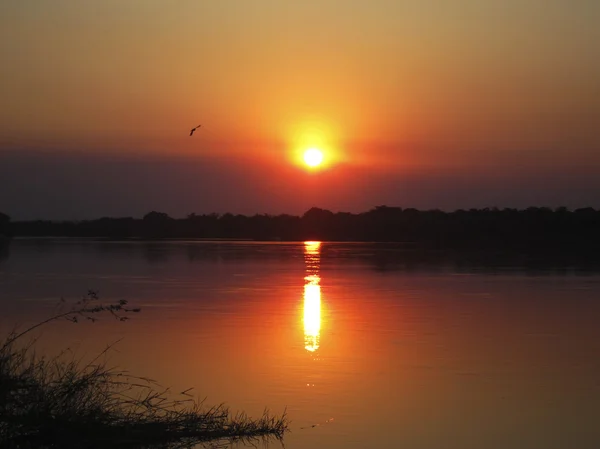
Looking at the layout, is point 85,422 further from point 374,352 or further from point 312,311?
point 312,311

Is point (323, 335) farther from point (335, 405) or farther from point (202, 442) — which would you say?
point (202, 442)

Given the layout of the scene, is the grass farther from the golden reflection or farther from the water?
the golden reflection

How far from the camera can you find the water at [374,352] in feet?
33.7

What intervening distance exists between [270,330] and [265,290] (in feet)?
37.9

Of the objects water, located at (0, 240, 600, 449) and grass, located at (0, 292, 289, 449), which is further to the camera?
water, located at (0, 240, 600, 449)

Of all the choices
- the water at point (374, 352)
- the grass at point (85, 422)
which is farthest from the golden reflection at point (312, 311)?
the grass at point (85, 422)

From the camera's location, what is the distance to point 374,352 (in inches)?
609

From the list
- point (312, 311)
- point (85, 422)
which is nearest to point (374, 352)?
point (312, 311)

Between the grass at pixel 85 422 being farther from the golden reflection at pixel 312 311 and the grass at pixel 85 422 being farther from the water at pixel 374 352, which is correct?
the golden reflection at pixel 312 311

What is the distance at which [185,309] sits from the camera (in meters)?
23.2

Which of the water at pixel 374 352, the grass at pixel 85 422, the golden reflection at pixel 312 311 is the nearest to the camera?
the grass at pixel 85 422

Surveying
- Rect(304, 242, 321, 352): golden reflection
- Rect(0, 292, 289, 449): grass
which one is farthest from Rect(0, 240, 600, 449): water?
Rect(0, 292, 289, 449): grass

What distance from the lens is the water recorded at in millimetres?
10273

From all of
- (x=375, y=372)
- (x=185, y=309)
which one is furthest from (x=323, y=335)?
(x=185, y=309)
